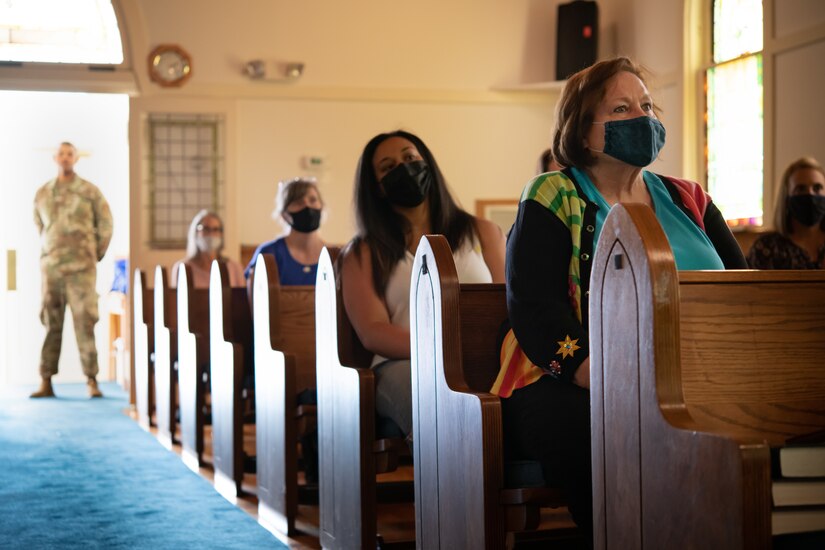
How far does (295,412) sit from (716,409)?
2001mm

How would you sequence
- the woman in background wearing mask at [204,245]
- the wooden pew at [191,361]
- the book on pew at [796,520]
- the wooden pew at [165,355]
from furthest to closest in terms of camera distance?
the woman in background wearing mask at [204,245] < the wooden pew at [165,355] < the wooden pew at [191,361] < the book on pew at [796,520]

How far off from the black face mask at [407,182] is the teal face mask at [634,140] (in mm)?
1083

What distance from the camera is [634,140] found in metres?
2.18

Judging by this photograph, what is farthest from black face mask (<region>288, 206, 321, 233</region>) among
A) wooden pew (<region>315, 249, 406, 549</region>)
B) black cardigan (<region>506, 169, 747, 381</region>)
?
black cardigan (<region>506, 169, 747, 381</region>)

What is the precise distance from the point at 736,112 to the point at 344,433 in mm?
5508

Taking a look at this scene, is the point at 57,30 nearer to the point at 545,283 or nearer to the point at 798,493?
the point at 545,283

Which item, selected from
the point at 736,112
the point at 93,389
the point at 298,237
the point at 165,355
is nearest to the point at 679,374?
the point at 298,237

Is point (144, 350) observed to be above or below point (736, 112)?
below

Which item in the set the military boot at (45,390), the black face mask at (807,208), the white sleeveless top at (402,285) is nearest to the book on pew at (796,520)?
the white sleeveless top at (402,285)

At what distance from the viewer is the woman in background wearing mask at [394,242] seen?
10.1ft

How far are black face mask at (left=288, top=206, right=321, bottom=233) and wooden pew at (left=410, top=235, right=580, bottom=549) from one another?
9.05 feet

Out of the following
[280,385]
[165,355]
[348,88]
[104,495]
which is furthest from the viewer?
[348,88]

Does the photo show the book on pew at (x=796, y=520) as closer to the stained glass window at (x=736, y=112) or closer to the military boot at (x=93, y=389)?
the stained glass window at (x=736, y=112)

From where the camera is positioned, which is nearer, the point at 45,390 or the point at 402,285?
the point at 402,285
